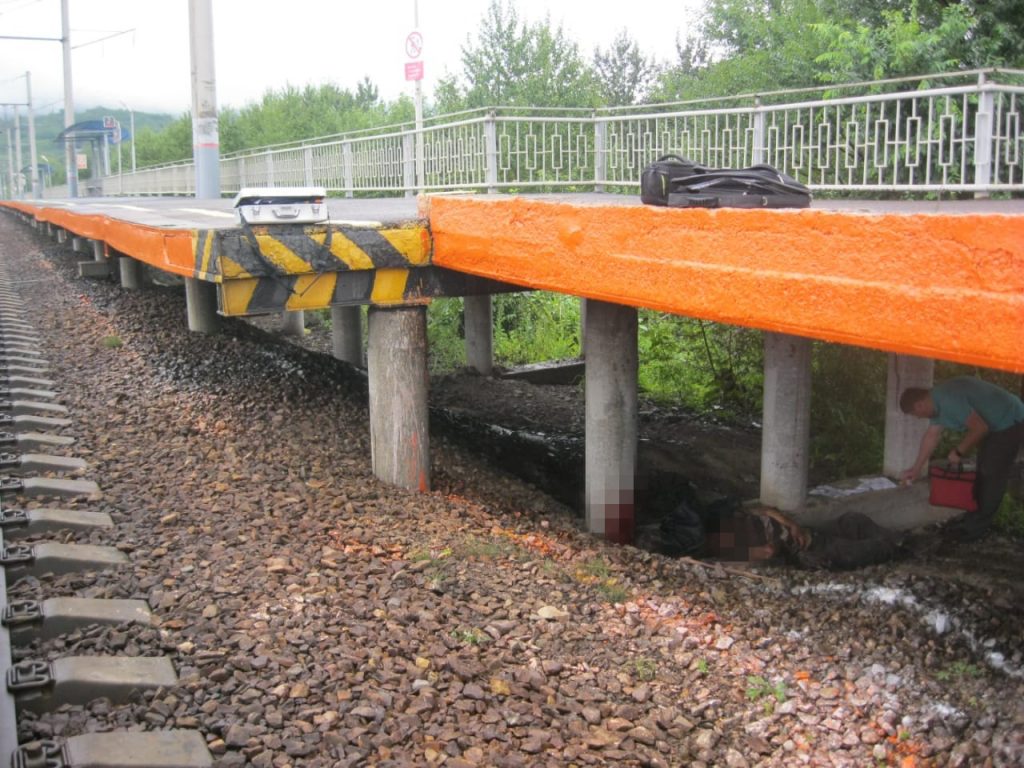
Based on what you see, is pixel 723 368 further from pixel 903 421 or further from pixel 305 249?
pixel 305 249

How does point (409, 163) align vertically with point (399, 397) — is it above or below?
above

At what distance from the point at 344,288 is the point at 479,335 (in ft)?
27.5

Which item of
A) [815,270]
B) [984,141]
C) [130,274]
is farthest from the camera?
[130,274]

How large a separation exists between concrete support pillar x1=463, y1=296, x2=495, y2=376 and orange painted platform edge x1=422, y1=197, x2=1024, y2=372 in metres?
9.27

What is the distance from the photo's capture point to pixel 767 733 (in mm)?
3941

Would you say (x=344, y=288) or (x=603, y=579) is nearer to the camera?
(x=603, y=579)

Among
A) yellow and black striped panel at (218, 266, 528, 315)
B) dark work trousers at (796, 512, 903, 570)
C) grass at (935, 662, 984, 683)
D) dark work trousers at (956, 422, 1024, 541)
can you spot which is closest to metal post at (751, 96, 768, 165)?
dark work trousers at (956, 422, 1024, 541)

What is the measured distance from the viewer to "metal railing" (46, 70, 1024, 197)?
8.42 meters

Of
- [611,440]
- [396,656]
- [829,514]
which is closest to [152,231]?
[611,440]

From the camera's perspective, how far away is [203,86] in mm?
15445

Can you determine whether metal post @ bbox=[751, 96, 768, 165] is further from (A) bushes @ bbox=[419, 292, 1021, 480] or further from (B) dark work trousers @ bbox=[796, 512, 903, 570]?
(B) dark work trousers @ bbox=[796, 512, 903, 570]

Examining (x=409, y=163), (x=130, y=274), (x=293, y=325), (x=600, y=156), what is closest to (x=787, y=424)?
(x=600, y=156)

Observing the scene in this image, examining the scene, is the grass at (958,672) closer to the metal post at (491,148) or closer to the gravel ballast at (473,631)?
the gravel ballast at (473,631)

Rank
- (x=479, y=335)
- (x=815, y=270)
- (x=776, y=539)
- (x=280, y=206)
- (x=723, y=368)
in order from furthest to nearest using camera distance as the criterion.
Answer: (x=479, y=335)
(x=723, y=368)
(x=776, y=539)
(x=280, y=206)
(x=815, y=270)
